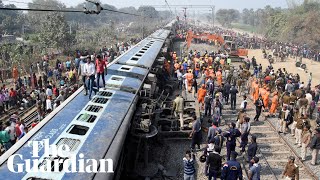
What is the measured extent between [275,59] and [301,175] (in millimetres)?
32717

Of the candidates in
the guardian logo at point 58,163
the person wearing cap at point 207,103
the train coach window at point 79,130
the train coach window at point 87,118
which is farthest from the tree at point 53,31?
the guardian logo at point 58,163

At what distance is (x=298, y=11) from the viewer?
5972 cm

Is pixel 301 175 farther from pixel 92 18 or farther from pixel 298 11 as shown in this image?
pixel 92 18

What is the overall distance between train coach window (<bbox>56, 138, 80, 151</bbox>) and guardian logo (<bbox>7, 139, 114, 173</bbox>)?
113 millimetres

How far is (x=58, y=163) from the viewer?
6102mm

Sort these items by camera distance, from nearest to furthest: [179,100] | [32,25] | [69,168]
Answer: [69,168] < [179,100] < [32,25]

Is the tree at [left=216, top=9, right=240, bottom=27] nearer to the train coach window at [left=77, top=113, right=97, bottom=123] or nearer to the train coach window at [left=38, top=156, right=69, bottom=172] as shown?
the train coach window at [left=77, top=113, right=97, bottom=123]

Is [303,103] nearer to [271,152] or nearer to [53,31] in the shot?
[271,152]

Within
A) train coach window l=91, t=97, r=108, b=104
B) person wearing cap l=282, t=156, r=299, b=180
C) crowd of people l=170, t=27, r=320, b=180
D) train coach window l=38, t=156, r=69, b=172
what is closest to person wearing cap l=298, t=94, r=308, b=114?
crowd of people l=170, t=27, r=320, b=180

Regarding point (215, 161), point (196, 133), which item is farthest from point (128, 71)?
point (215, 161)

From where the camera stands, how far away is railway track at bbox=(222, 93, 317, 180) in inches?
418

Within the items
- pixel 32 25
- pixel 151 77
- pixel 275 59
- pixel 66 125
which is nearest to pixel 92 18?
pixel 32 25

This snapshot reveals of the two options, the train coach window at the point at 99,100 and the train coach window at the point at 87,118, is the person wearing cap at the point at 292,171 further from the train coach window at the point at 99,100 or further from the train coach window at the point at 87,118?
the train coach window at the point at 99,100

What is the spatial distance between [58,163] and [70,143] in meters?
0.89
